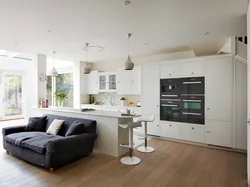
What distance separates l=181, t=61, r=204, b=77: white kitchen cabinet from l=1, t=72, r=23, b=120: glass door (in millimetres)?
7156

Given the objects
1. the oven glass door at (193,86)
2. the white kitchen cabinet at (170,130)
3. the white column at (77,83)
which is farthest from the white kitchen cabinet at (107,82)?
the oven glass door at (193,86)

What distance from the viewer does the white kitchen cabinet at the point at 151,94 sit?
5054 millimetres

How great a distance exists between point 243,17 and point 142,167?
313 cm

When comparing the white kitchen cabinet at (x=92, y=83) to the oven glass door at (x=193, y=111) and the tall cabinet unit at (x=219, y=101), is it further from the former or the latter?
the tall cabinet unit at (x=219, y=101)

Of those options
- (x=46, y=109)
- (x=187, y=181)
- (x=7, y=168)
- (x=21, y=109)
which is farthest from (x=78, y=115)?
(x=21, y=109)

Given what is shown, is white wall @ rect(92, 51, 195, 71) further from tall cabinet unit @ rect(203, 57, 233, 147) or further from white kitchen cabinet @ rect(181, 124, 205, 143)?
white kitchen cabinet @ rect(181, 124, 205, 143)

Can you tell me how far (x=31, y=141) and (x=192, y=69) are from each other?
13.2 ft

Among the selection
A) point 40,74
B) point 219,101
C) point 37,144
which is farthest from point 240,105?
point 40,74

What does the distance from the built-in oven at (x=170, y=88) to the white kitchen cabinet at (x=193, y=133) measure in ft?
2.86

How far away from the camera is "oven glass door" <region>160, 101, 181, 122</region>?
472 centimetres

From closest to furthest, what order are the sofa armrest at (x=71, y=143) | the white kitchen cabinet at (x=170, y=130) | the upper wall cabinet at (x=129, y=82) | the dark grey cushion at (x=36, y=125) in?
the sofa armrest at (x=71, y=143) < the dark grey cushion at (x=36, y=125) < the white kitchen cabinet at (x=170, y=130) < the upper wall cabinet at (x=129, y=82)

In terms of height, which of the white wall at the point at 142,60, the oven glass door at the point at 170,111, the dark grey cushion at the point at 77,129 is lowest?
the dark grey cushion at the point at 77,129

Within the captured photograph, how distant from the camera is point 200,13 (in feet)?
9.25

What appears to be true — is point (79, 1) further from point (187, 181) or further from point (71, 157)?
point (187, 181)
